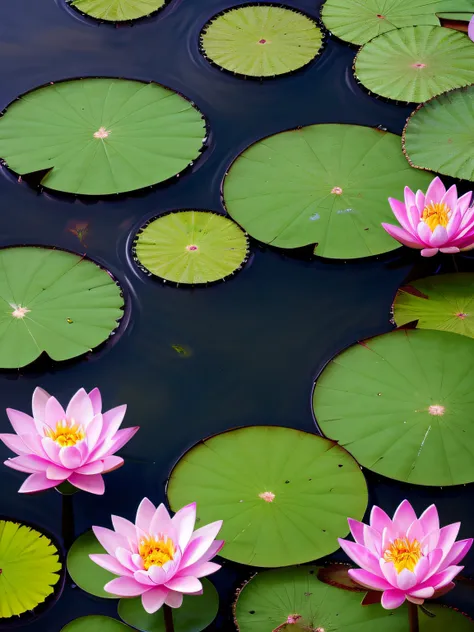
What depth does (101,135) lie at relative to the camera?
455 cm

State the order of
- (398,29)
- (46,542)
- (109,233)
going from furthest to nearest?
(398,29)
(109,233)
(46,542)

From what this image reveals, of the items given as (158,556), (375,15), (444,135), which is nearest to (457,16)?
(375,15)

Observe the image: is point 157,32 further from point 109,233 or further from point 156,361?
point 156,361

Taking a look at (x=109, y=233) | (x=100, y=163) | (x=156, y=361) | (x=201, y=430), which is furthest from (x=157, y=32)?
(x=201, y=430)

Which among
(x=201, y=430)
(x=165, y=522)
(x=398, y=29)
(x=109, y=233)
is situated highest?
(x=398, y=29)

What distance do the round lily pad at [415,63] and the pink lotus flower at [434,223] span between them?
1114 mm

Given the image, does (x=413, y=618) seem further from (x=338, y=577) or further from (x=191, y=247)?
(x=191, y=247)

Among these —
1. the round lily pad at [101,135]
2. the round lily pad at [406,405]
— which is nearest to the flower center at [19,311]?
the round lily pad at [101,135]

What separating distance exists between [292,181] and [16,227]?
1.37m

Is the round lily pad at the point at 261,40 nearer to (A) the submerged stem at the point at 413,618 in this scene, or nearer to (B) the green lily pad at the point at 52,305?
(B) the green lily pad at the point at 52,305

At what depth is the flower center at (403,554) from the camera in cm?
273

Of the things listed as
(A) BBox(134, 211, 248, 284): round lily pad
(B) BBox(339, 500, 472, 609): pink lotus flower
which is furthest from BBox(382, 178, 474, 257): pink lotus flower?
(B) BBox(339, 500, 472, 609): pink lotus flower

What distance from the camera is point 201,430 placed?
136 inches

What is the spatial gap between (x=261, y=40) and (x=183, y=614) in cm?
347
